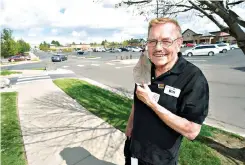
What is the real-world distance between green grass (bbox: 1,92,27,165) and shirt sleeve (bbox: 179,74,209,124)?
3071 mm

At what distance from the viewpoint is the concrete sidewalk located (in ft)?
11.8

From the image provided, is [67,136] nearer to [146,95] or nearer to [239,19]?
[146,95]

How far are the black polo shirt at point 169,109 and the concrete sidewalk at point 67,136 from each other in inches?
72.3

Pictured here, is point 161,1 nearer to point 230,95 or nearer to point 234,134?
point 234,134

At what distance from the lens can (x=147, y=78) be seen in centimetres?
172

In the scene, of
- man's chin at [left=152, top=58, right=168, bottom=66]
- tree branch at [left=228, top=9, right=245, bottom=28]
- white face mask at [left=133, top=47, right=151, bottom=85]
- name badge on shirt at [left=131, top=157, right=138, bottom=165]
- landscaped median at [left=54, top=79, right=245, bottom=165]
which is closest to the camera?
man's chin at [left=152, top=58, right=168, bottom=66]

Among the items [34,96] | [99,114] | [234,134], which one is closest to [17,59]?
[34,96]

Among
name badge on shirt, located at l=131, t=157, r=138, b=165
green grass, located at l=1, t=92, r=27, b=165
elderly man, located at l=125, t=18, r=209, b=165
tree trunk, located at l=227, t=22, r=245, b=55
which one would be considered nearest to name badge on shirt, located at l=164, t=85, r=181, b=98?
elderly man, located at l=125, t=18, r=209, b=165

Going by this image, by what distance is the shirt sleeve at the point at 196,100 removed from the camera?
1508mm

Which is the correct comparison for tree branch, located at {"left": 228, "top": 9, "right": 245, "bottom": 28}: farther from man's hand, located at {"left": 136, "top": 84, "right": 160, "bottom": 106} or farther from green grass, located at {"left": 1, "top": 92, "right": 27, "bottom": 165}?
green grass, located at {"left": 1, "top": 92, "right": 27, "bottom": 165}

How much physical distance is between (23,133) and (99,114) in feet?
6.40

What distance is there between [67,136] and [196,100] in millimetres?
3529

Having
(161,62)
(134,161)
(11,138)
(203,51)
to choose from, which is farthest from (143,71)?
(203,51)

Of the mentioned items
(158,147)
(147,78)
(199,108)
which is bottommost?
(158,147)
